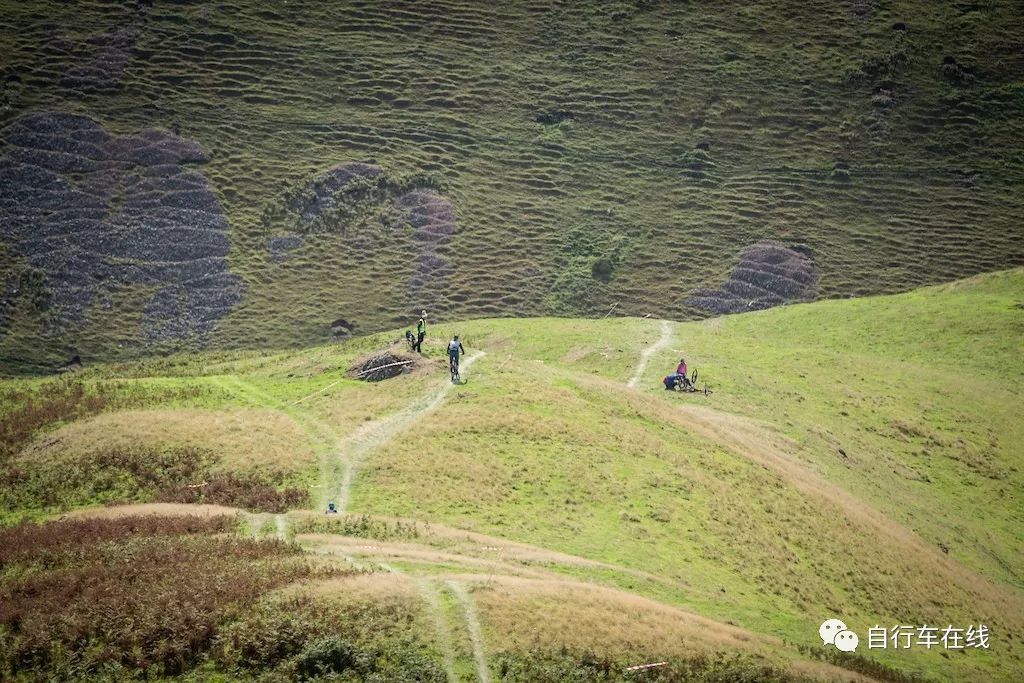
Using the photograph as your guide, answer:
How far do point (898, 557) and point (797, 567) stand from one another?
593cm

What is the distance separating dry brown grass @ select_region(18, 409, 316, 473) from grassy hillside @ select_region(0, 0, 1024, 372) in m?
44.3

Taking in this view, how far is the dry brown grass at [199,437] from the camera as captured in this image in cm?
4084

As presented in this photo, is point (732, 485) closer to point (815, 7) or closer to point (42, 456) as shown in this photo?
point (42, 456)

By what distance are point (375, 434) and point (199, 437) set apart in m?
7.61

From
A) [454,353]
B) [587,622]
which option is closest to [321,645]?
[587,622]

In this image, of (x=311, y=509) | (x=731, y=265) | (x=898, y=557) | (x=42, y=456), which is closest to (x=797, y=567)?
(x=898, y=557)

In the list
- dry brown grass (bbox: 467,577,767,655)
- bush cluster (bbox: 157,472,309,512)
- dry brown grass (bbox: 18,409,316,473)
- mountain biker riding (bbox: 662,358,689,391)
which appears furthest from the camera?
mountain biker riding (bbox: 662,358,689,391)

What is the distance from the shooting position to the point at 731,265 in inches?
4097

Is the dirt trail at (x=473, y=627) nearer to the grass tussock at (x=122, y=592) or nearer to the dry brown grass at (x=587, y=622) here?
the dry brown grass at (x=587, y=622)

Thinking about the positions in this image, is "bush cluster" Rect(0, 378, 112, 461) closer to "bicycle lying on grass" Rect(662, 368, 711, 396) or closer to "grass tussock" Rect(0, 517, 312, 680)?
"grass tussock" Rect(0, 517, 312, 680)

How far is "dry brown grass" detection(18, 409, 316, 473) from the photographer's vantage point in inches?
1608

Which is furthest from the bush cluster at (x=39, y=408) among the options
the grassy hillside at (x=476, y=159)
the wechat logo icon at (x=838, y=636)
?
the wechat logo icon at (x=838, y=636)

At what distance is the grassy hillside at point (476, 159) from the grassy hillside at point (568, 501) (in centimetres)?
2929

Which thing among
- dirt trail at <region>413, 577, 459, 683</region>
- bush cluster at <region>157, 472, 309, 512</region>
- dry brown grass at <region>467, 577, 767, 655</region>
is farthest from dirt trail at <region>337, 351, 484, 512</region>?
dry brown grass at <region>467, 577, 767, 655</region>
